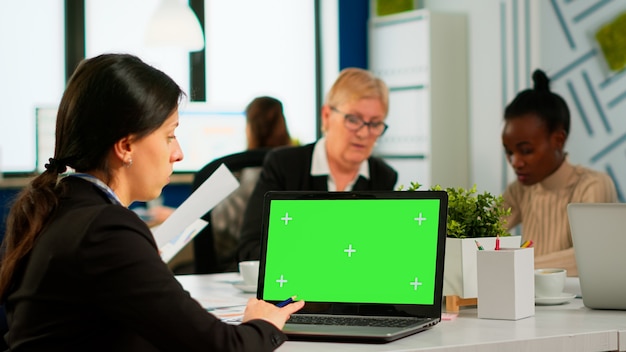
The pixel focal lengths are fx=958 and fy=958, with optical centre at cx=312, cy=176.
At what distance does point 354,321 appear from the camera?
1.67 m

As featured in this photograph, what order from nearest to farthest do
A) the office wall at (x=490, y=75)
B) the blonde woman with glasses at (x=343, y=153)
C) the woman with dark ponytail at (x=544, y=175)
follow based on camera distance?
1. the woman with dark ponytail at (x=544, y=175)
2. the blonde woman with glasses at (x=343, y=153)
3. the office wall at (x=490, y=75)

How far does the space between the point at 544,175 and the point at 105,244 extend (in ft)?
6.50

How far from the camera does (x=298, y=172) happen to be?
306 cm

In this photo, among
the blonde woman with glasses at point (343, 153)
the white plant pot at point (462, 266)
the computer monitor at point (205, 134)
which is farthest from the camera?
the computer monitor at point (205, 134)

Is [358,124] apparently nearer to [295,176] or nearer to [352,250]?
[295,176]

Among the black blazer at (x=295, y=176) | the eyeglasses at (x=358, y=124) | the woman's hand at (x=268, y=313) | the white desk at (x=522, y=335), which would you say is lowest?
the white desk at (x=522, y=335)

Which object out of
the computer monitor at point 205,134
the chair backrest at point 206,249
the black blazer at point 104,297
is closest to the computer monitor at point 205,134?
the computer monitor at point 205,134

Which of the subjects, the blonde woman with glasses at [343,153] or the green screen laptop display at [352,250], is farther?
the blonde woman with glasses at [343,153]

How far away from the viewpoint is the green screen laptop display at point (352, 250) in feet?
5.65

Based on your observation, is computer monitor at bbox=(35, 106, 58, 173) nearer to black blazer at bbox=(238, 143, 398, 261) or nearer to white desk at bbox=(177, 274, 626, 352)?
black blazer at bbox=(238, 143, 398, 261)

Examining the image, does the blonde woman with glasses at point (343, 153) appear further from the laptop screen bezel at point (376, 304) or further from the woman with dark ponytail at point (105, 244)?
the woman with dark ponytail at point (105, 244)

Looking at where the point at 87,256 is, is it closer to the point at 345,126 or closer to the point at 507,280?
the point at 507,280

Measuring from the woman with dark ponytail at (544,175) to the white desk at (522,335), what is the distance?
1.00 m

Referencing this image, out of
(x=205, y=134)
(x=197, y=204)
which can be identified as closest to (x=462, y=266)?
(x=197, y=204)
